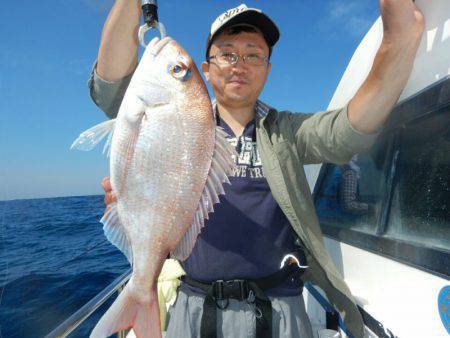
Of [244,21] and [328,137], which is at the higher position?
[244,21]

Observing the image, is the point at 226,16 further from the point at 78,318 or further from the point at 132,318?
the point at 78,318

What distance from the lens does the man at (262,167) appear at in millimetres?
2062

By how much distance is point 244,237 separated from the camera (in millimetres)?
2238

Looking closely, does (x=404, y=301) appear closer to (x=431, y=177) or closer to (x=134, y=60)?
(x=431, y=177)

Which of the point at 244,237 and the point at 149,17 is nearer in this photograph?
the point at 149,17

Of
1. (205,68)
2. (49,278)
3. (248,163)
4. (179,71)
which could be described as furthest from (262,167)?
(49,278)

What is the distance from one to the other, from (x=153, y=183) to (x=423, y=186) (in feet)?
5.67

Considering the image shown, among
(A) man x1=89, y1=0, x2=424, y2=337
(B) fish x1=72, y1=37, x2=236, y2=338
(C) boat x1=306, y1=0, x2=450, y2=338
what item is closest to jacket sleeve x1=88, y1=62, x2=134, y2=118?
(A) man x1=89, y1=0, x2=424, y2=337

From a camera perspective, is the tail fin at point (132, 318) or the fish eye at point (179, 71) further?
the fish eye at point (179, 71)

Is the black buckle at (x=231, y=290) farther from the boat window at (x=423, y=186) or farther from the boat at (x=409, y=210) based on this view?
the boat window at (x=423, y=186)

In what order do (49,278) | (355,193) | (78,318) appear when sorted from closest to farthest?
(78,318) < (355,193) < (49,278)

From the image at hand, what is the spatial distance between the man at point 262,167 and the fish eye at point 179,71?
329 millimetres

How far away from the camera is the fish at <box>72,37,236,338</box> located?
1819 mm

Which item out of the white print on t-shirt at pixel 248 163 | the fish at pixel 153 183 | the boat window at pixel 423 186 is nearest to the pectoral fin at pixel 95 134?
the fish at pixel 153 183
